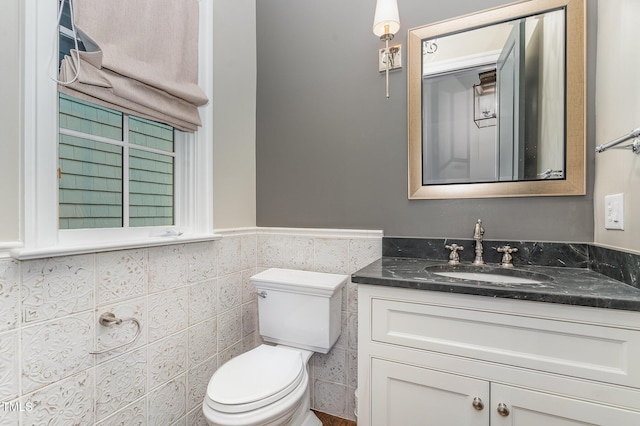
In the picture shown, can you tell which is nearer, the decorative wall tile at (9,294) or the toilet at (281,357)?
the decorative wall tile at (9,294)

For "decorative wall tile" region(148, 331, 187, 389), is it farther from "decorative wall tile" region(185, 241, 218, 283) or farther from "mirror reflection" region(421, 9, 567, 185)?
"mirror reflection" region(421, 9, 567, 185)

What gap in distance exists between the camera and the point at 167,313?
53.0 inches

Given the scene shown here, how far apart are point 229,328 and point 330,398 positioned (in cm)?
70

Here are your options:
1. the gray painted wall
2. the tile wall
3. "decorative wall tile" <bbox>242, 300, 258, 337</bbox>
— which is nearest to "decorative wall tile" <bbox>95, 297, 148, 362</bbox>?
the tile wall

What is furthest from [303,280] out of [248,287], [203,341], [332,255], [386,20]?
[386,20]

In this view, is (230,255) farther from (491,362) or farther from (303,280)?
(491,362)

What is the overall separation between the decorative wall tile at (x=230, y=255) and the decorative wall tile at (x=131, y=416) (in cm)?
64

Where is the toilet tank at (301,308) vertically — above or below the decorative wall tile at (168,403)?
above

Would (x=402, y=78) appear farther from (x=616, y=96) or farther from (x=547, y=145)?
(x=616, y=96)

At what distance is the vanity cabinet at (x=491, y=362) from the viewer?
822 mm

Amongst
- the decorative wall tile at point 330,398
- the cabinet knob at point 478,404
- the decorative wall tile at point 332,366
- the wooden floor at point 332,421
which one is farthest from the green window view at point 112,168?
the cabinet knob at point 478,404

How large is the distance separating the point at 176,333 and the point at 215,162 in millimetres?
872

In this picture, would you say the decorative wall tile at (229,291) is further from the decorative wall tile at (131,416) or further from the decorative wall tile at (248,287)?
the decorative wall tile at (131,416)

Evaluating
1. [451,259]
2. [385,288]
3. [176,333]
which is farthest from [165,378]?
[451,259]
